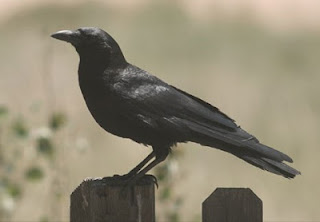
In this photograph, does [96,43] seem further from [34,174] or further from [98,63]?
[34,174]

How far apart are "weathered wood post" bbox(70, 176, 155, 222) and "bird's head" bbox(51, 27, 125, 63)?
34.6 inches

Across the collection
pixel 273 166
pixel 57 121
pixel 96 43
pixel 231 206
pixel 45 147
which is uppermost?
pixel 96 43

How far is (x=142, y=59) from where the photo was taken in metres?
13.7

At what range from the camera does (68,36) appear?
15.6 ft

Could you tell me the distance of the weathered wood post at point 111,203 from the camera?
3.96m

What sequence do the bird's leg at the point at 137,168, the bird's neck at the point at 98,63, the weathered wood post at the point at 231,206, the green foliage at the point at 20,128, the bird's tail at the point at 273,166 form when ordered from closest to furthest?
the weathered wood post at the point at 231,206 → the bird's tail at the point at 273,166 → the bird's leg at the point at 137,168 → the bird's neck at the point at 98,63 → the green foliage at the point at 20,128

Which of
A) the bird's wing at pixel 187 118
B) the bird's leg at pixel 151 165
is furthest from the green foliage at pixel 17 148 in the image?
the bird's wing at pixel 187 118

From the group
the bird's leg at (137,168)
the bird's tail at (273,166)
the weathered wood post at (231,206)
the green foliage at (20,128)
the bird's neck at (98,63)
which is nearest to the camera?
the weathered wood post at (231,206)

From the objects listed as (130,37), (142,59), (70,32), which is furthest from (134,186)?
(130,37)

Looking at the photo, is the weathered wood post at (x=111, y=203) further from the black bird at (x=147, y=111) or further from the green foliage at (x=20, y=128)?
the green foliage at (x=20, y=128)

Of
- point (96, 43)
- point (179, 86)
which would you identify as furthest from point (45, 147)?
point (179, 86)

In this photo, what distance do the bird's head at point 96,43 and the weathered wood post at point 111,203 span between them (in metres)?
0.88

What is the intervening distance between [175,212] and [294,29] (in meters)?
10.2

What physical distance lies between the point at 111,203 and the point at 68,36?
1.03 metres
